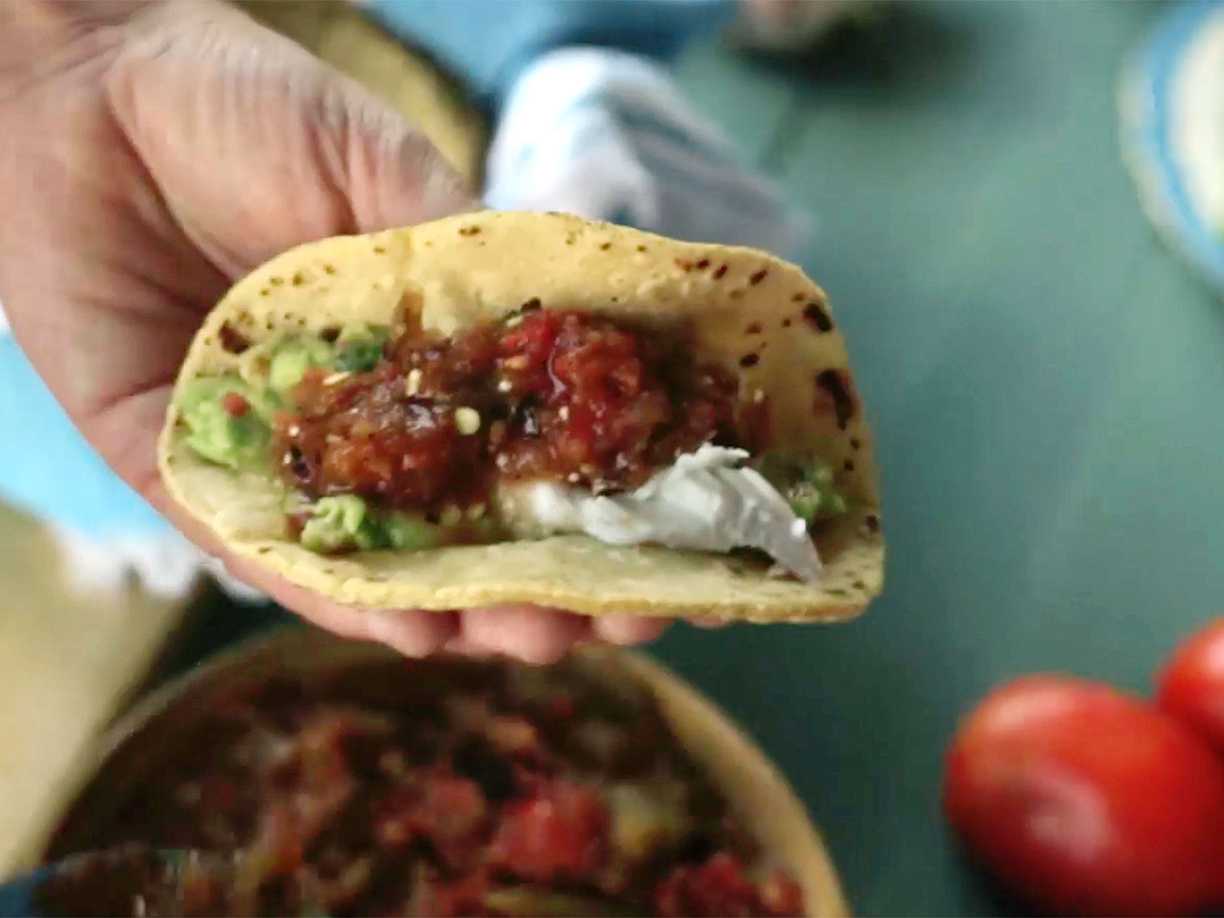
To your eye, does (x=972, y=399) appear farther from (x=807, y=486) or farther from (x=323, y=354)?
(x=323, y=354)

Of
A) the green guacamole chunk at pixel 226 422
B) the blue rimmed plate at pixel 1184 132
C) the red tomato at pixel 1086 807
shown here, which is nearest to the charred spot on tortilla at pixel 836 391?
the green guacamole chunk at pixel 226 422

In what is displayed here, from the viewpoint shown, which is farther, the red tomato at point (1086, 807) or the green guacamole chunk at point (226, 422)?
the red tomato at point (1086, 807)

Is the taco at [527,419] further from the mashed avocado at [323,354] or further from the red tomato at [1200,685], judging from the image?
the red tomato at [1200,685]

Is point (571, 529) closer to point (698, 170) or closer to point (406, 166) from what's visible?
point (406, 166)

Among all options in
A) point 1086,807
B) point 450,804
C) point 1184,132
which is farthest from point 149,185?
point 1184,132

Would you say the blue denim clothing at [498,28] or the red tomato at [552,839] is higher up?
the blue denim clothing at [498,28]
